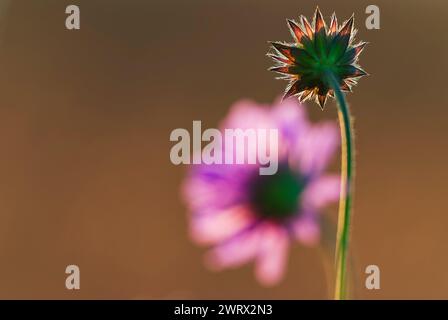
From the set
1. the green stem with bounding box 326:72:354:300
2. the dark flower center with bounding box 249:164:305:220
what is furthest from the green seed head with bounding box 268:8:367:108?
the dark flower center with bounding box 249:164:305:220

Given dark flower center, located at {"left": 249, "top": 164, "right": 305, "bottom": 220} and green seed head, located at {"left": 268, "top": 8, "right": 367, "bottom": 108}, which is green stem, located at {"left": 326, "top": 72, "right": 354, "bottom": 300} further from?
dark flower center, located at {"left": 249, "top": 164, "right": 305, "bottom": 220}

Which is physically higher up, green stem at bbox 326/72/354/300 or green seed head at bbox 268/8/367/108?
green seed head at bbox 268/8/367/108

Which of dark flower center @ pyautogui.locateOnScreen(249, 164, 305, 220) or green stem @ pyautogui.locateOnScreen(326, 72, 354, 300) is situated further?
dark flower center @ pyautogui.locateOnScreen(249, 164, 305, 220)

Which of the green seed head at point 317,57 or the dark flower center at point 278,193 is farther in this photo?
the dark flower center at point 278,193

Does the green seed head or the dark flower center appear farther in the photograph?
the dark flower center

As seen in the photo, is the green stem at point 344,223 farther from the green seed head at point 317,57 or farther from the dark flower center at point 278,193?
the dark flower center at point 278,193

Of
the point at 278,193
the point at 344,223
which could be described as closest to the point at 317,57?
the point at 344,223

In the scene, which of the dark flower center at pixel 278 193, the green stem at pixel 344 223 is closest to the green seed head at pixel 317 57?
the green stem at pixel 344 223
